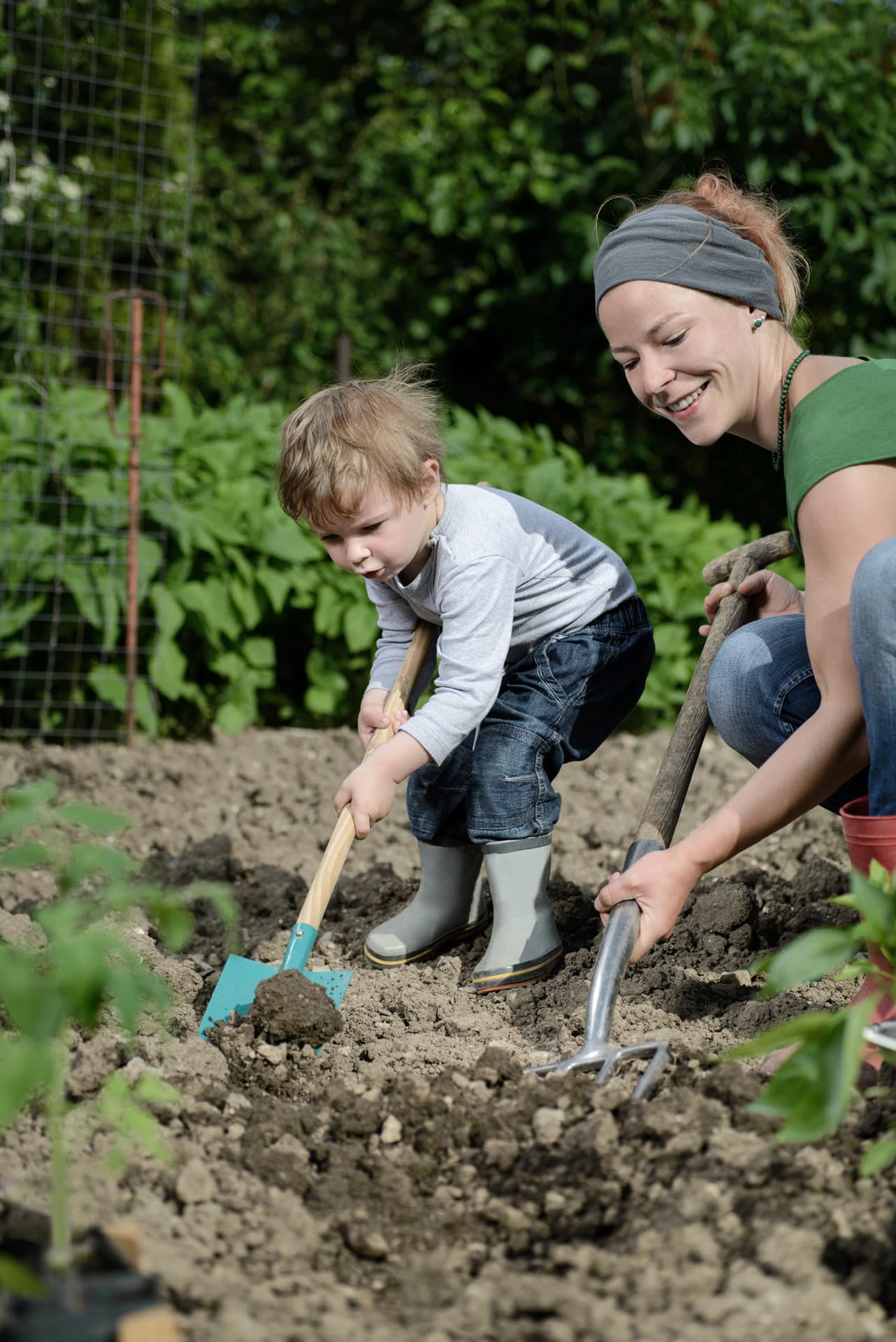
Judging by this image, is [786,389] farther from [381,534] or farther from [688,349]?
[381,534]

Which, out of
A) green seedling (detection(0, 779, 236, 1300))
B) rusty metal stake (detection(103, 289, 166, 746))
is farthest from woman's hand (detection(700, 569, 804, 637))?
rusty metal stake (detection(103, 289, 166, 746))

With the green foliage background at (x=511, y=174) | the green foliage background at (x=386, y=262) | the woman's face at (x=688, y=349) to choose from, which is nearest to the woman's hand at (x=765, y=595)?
the woman's face at (x=688, y=349)

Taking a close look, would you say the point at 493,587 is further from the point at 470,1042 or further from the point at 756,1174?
the point at 756,1174

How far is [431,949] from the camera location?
2.59 m

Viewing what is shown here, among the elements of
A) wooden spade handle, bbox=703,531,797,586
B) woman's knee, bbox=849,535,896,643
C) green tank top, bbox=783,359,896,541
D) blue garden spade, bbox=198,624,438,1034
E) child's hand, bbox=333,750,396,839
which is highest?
green tank top, bbox=783,359,896,541

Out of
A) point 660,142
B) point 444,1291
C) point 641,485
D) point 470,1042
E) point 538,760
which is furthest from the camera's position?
point 660,142

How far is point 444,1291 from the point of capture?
131cm

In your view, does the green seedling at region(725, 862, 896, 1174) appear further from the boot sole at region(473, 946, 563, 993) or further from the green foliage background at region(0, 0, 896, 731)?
the green foliage background at region(0, 0, 896, 731)

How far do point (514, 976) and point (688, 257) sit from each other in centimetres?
133

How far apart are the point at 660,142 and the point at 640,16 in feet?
2.24

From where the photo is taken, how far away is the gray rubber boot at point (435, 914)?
2.53 metres

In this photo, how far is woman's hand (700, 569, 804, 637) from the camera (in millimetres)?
2410

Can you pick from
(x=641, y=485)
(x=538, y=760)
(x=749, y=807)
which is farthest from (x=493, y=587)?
(x=641, y=485)

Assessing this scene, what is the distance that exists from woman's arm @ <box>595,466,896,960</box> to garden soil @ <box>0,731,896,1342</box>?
256 millimetres
